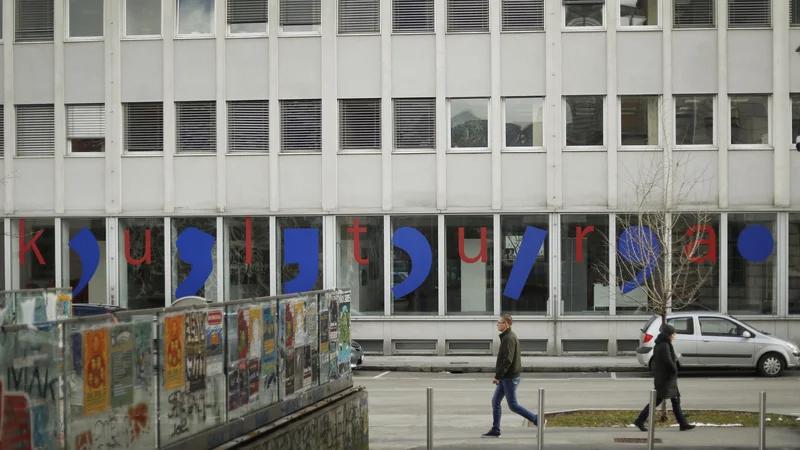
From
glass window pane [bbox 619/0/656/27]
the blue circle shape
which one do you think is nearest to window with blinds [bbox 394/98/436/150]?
glass window pane [bbox 619/0/656/27]

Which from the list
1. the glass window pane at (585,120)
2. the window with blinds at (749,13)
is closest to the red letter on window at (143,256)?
the glass window pane at (585,120)

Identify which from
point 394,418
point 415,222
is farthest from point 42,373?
point 415,222

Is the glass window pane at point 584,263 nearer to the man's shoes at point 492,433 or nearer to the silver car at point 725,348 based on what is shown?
the silver car at point 725,348

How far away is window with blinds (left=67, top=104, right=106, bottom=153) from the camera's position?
30656mm

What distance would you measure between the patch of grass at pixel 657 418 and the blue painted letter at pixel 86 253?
17670 millimetres

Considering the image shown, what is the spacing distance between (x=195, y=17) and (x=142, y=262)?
7444mm

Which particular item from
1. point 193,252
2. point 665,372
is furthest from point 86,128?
point 665,372

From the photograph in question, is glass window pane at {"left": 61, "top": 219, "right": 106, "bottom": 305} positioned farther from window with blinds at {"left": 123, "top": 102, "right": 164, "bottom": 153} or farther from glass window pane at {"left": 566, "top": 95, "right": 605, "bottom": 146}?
glass window pane at {"left": 566, "top": 95, "right": 605, "bottom": 146}

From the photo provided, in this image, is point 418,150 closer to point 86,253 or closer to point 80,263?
point 86,253

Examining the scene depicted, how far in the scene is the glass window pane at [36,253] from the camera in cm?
3102

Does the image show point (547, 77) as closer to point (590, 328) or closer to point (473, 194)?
point (473, 194)

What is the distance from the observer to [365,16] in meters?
29.9

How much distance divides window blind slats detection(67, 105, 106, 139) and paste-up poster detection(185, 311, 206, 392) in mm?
22526

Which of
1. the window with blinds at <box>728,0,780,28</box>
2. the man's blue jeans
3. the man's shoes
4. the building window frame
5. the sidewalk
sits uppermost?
the window with blinds at <box>728,0,780,28</box>
